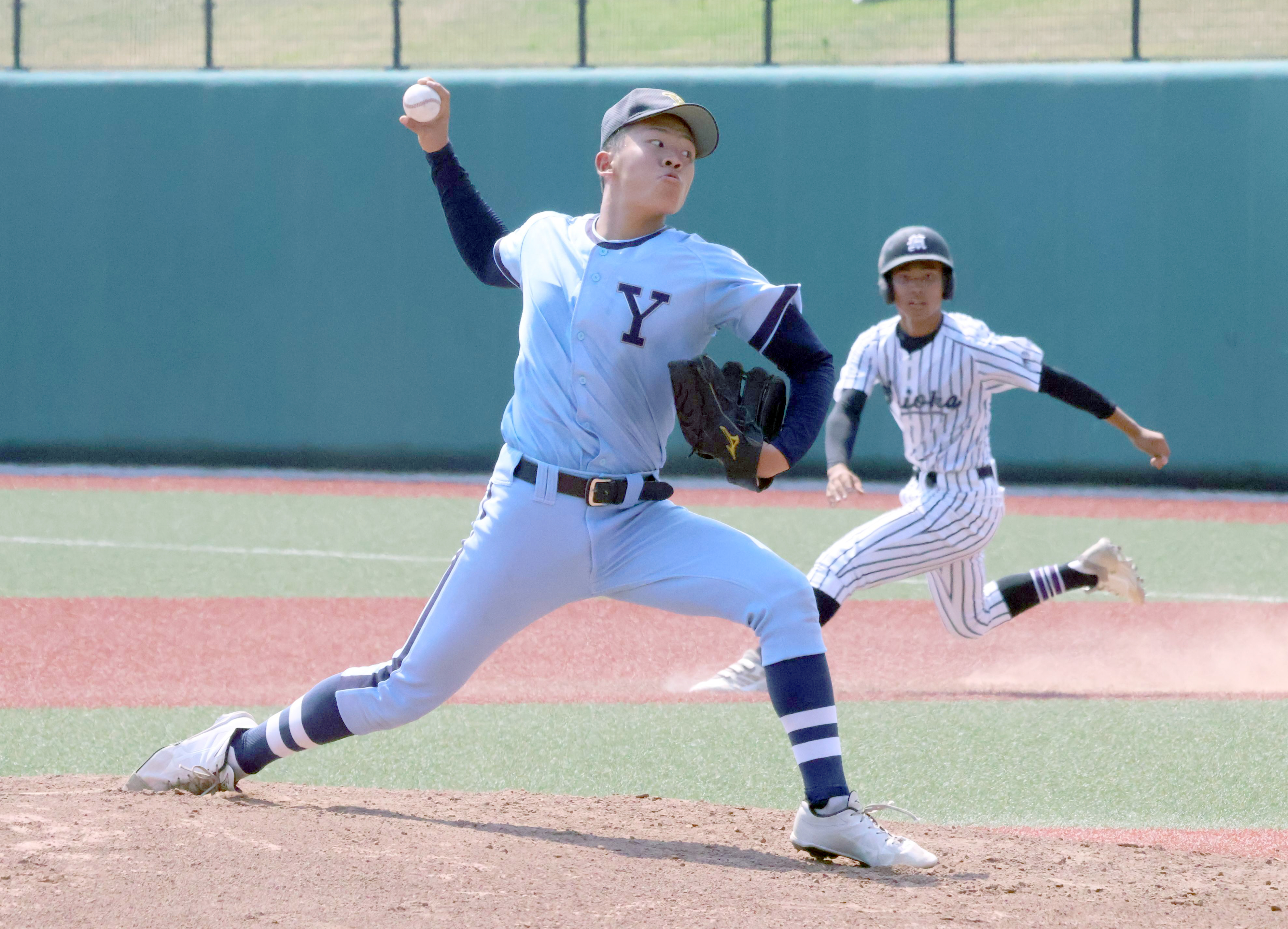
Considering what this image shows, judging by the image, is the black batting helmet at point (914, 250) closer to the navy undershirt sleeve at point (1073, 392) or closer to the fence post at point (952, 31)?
the navy undershirt sleeve at point (1073, 392)

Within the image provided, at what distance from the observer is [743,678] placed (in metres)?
6.62

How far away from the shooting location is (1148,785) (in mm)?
5320

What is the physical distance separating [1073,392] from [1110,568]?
3.30 feet

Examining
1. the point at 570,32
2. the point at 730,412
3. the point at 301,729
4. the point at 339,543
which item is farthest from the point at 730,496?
the point at 730,412

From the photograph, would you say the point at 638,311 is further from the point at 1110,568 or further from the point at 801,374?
the point at 1110,568

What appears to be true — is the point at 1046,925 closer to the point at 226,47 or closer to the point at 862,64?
the point at 862,64

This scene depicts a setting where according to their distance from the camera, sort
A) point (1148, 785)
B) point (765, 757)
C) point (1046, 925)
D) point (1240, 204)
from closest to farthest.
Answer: point (1046, 925), point (1148, 785), point (765, 757), point (1240, 204)

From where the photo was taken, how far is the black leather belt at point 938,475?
6.62 meters

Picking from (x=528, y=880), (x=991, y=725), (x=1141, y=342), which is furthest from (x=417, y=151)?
(x=528, y=880)

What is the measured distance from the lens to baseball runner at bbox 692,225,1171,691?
643cm

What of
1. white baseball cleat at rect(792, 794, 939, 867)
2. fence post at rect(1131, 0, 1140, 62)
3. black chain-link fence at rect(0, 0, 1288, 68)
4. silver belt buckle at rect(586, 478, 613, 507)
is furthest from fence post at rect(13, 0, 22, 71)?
white baseball cleat at rect(792, 794, 939, 867)

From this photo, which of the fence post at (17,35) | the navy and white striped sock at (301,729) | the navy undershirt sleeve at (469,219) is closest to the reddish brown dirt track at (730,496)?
the fence post at (17,35)

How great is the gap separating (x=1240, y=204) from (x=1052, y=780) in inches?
378

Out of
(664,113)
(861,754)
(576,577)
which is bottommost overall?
(861,754)
